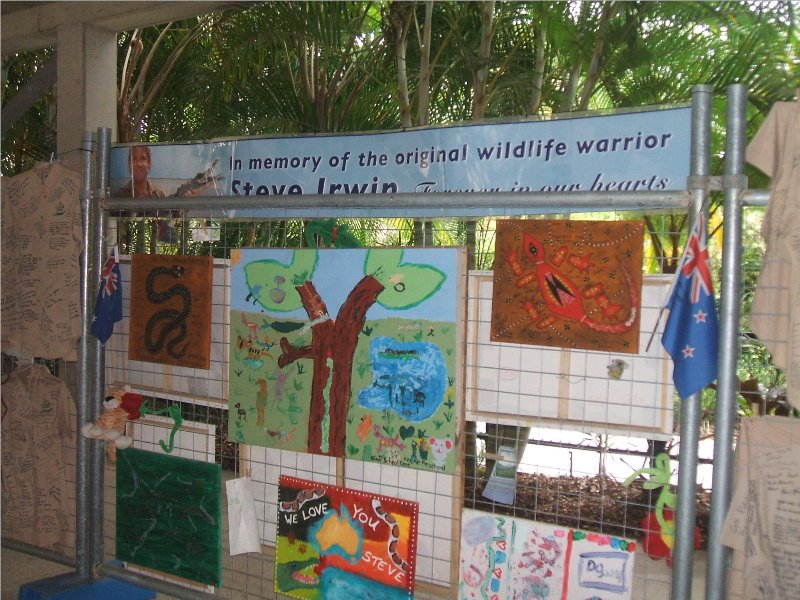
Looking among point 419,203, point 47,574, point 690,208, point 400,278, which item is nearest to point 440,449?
point 400,278

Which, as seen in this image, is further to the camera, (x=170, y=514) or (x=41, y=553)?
(x=41, y=553)

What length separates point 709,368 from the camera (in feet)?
6.65

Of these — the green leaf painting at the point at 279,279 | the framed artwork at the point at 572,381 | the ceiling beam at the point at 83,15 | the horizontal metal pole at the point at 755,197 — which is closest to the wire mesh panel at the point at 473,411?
the framed artwork at the point at 572,381

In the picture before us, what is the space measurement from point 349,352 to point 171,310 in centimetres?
88

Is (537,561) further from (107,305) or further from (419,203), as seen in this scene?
(107,305)

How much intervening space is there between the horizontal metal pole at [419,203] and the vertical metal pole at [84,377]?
166 millimetres

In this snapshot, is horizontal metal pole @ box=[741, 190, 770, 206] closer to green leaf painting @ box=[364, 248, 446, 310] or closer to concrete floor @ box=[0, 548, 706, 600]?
green leaf painting @ box=[364, 248, 446, 310]

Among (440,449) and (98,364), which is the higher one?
(98,364)

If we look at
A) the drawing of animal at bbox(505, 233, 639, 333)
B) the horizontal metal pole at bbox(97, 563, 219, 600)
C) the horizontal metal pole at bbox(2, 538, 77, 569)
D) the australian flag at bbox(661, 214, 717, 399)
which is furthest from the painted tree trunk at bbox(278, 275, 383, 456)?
the horizontal metal pole at bbox(2, 538, 77, 569)

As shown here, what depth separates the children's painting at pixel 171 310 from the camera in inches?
116

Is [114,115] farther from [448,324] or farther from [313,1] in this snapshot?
[448,324]

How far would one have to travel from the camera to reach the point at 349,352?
8.61 feet

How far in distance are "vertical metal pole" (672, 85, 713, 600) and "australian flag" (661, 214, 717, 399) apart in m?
0.09

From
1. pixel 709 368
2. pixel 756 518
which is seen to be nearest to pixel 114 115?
pixel 709 368
